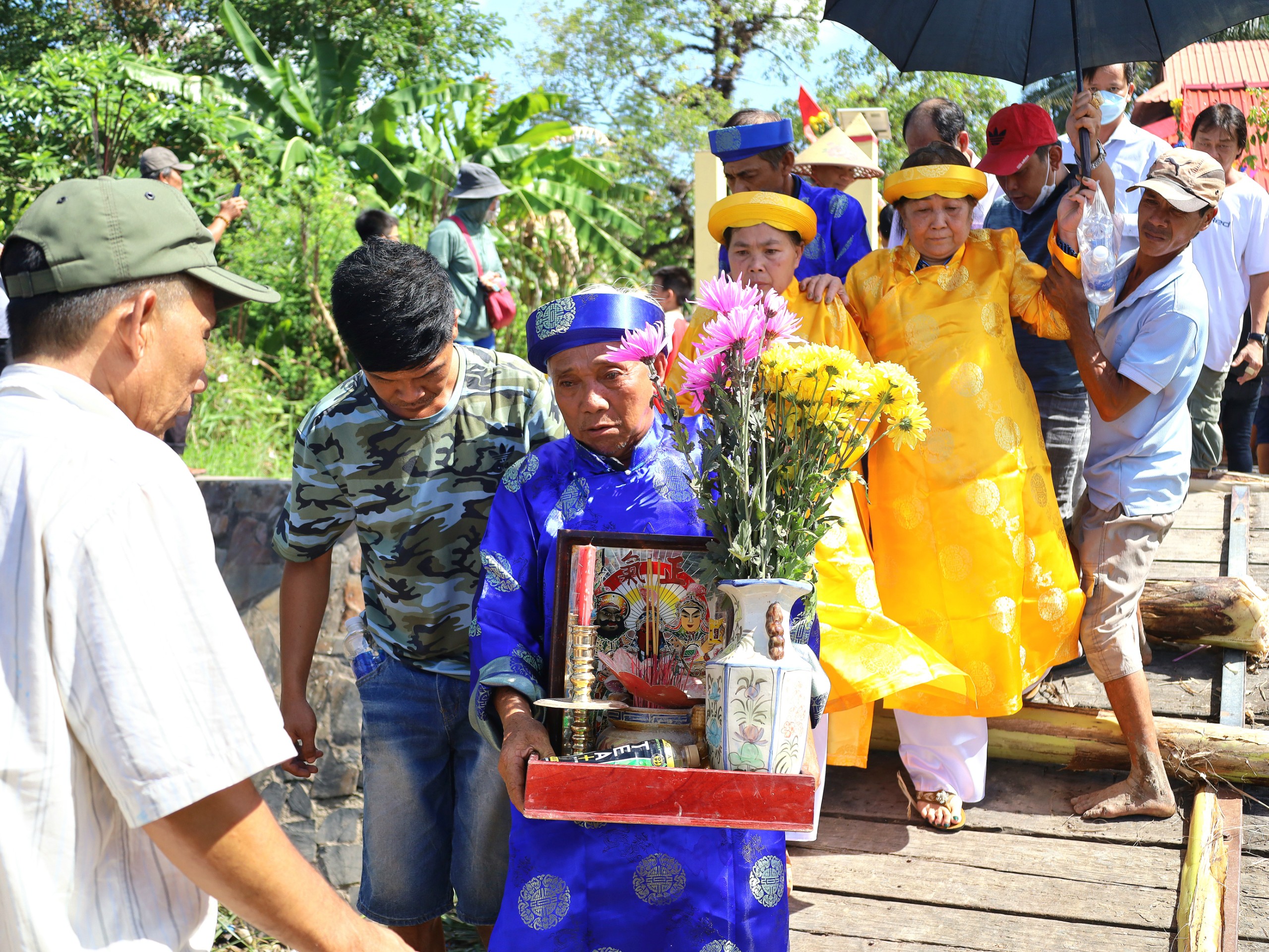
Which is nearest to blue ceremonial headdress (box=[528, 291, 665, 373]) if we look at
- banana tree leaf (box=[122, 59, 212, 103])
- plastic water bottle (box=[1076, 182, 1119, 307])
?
plastic water bottle (box=[1076, 182, 1119, 307])

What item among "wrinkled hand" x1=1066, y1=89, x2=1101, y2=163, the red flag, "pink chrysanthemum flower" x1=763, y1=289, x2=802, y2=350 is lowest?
"pink chrysanthemum flower" x1=763, y1=289, x2=802, y2=350

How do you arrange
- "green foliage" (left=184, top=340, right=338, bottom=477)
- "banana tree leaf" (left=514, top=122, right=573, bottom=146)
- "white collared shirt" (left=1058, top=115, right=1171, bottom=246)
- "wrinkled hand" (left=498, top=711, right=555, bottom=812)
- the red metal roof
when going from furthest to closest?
"banana tree leaf" (left=514, top=122, right=573, bottom=146), the red metal roof, "green foliage" (left=184, top=340, right=338, bottom=477), "white collared shirt" (left=1058, top=115, right=1171, bottom=246), "wrinkled hand" (left=498, top=711, right=555, bottom=812)

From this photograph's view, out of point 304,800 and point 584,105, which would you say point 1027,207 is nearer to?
point 304,800

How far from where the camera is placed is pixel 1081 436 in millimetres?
3955

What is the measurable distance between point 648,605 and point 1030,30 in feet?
9.07

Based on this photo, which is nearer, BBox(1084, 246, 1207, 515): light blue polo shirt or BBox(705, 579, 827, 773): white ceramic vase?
BBox(705, 579, 827, 773): white ceramic vase

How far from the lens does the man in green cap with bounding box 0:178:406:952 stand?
1308 mm

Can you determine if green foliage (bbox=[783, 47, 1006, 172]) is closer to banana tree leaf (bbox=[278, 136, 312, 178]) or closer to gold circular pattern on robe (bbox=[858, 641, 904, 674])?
banana tree leaf (bbox=[278, 136, 312, 178])

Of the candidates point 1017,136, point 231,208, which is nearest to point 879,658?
point 1017,136

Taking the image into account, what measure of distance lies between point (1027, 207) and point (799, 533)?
242cm

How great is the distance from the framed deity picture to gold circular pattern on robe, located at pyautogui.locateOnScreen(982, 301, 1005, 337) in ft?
5.40

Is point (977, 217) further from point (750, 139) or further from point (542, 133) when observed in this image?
point (542, 133)

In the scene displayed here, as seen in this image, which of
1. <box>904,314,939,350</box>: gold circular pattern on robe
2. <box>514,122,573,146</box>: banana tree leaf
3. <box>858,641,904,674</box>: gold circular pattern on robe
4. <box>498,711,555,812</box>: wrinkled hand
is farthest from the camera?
<box>514,122,573,146</box>: banana tree leaf

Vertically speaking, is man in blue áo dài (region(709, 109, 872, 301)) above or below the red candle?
above
